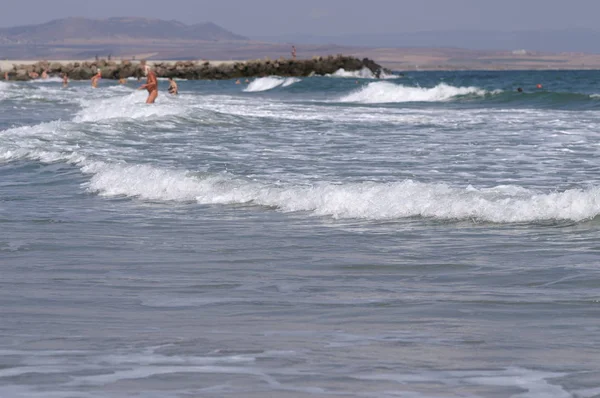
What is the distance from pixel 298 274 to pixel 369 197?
3.71m

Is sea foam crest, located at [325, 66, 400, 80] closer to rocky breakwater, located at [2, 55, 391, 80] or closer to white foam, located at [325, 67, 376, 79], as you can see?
white foam, located at [325, 67, 376, 79]

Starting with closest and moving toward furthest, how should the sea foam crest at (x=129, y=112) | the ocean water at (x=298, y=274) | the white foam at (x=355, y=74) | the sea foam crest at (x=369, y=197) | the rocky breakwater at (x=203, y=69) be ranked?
1. the ocean water at (x=298, y=274)
2. the sea foam crest at (x=369, y=197)
3. the sea foam crest at (x=129, y=112)
4. the rocky breakwater at (x=203, y=69)
5. the white foam at (x=355, y=74)

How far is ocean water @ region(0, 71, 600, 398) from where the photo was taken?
4859 millimetres

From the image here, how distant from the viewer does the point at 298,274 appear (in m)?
7.53

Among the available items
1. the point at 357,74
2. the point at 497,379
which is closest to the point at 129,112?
the point at 497,379

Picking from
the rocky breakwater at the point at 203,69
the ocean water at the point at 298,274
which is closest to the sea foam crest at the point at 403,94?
the ocean water at the point at 298,274

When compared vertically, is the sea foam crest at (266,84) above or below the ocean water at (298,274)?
below

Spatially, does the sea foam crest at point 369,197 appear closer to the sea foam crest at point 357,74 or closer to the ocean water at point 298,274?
the ocean water at point 298,274

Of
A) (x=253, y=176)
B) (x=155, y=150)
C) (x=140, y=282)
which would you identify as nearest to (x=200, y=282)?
(x=140, y=282)

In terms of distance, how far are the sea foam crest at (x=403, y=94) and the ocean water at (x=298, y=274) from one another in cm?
3221

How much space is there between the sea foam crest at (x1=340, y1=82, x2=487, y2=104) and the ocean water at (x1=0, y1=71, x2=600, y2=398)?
32.2 metres

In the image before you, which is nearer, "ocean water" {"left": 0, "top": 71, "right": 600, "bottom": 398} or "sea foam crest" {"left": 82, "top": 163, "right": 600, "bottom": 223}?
"ocean water" {"left": 0, "top": 71, "right": 600, "bottom": 398}

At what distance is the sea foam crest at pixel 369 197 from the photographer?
32.8ft

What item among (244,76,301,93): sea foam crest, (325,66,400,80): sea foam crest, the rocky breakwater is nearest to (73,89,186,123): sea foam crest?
(244,76,301,93): sea foam crest
